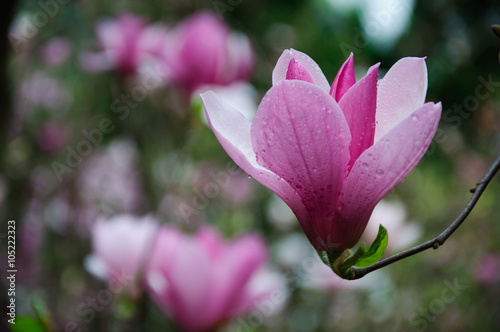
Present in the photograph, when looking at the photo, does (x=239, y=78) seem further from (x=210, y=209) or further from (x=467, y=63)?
(x=210, y=209)

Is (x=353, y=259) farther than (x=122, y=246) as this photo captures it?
No

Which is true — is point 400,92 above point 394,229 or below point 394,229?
above

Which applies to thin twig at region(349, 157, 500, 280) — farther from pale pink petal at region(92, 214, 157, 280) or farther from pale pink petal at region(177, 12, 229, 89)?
pale pink petal at region(177, 12, 229, 89)

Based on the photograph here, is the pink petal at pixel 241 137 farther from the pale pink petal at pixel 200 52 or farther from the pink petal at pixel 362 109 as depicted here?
the pale pink petal at pixel 200 52

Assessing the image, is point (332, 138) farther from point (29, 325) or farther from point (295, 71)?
point (29, 325)

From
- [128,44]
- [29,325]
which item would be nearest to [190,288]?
[29,325]

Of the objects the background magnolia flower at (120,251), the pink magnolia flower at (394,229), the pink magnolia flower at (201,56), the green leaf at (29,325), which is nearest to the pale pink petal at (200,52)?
the pink magnolia flower at (201,56)
